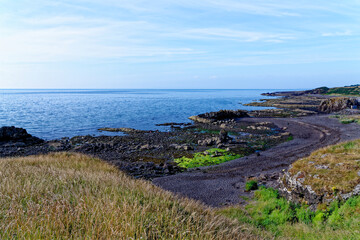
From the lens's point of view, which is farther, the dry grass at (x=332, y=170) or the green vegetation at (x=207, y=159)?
the green vegetation at (x=207, y=159)

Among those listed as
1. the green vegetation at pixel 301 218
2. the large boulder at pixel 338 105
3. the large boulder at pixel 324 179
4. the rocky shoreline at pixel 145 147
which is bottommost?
the rocky shoreline at pixel 145 147

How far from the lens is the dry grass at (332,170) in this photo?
939 centimetres

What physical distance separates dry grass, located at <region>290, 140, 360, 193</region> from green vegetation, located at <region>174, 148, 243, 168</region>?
421 inches

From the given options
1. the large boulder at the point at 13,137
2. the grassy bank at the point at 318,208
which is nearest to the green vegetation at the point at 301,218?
the grassy bank at the point at 318,208

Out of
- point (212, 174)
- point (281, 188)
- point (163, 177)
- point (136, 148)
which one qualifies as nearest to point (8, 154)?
point (136, 148)

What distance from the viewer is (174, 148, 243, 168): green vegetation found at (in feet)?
72.5

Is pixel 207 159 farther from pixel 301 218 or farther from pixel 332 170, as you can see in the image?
pixel 301 218

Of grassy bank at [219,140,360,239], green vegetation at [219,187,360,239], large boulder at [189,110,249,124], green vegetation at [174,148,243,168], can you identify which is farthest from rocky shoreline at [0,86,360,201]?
large boulder at [189,110,249,124]

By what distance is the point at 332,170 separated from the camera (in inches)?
410

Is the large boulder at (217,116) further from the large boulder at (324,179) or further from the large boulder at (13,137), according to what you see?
the large boulder at (324,179)

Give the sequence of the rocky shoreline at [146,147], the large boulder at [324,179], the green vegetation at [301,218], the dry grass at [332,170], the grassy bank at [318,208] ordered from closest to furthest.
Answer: the green vegetation at [301,218], the grassy bank at [318,208], the large boulder at [324,179], the dry grass at [332,170], the rocky shoreline at [146,147]

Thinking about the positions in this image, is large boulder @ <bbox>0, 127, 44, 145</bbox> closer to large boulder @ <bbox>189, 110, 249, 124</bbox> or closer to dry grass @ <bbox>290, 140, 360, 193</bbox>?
large boulder @ <bbox>189, 110, 249, 124</bbox>

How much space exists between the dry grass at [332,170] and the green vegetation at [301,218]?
89 cm

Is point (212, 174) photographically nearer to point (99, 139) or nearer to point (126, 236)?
point (126, 236)
